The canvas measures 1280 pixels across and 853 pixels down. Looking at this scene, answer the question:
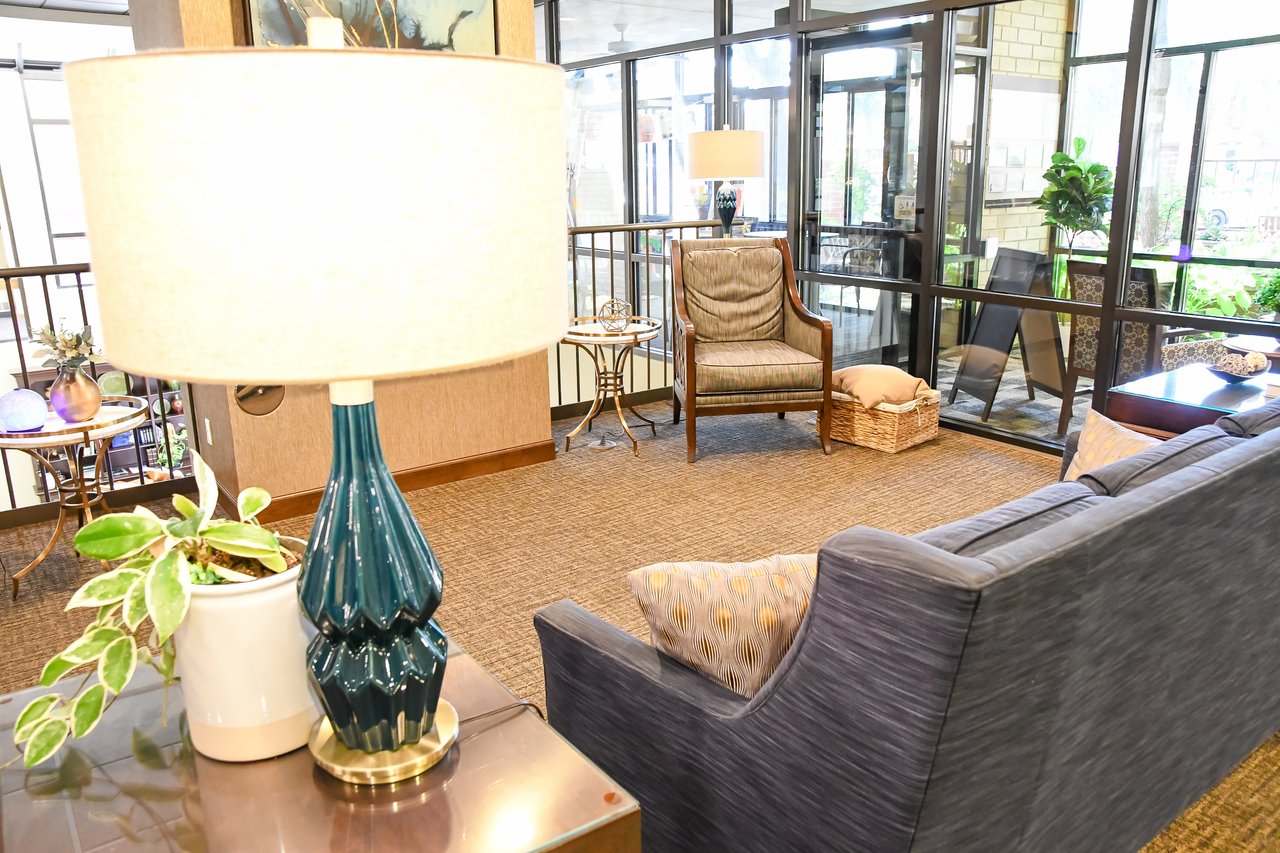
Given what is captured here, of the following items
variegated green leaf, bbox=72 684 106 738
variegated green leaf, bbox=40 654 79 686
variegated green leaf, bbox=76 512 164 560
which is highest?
variegated green leaf, bbox=76 512 164 560

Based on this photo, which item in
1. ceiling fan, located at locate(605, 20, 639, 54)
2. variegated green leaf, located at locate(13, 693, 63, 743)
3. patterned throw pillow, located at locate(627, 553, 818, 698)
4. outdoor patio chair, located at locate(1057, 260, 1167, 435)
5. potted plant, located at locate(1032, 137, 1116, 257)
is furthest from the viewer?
ceiling fan, located at locate(605, 20, 639, 54)

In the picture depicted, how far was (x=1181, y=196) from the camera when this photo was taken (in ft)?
13.6

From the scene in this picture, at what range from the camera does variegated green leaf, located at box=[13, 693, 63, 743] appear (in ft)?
3.95

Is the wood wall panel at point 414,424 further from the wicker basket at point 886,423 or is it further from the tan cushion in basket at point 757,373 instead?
the wicker basket at point 886,423

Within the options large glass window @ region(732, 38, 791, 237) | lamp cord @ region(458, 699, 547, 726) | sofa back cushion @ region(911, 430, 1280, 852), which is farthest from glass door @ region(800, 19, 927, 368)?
lamp cord @ region(458, 699, 547, 726)

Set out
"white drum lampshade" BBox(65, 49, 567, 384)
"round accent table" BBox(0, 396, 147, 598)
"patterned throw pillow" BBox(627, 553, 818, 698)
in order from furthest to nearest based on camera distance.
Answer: "round accent table" BBox(0, 396, 147, 598) → "patterned throw pillow" BBox(627, 553, 818, 698) → "white drum lampshade" BBox(65, 49, 567, 384)

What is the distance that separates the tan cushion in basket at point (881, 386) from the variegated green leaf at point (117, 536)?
391 centimetres

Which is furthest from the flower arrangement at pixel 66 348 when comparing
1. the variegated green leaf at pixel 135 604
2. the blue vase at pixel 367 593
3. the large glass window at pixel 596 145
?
the large glass window at pixel 596 145

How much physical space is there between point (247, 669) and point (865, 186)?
192 inches

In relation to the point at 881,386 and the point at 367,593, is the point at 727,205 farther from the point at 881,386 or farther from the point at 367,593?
the point at 367,593

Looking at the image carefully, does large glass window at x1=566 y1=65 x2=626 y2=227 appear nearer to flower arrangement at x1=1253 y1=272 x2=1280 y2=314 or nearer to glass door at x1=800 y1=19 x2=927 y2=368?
glass door at x1=800 y1=19 x2=927 y2=368

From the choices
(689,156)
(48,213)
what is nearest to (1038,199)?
(689,156)

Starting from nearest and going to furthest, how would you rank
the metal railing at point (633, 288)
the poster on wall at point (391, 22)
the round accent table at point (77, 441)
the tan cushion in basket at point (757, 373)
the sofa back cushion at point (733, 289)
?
the round accent table at point (77, 441), the poster on wall at point (391, 22), the tan cushion in basket at point (757, 373), the sofa back cushion at point (733, 289), the metal railing at point (633, 288)

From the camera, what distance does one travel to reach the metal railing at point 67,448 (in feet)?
12.1
